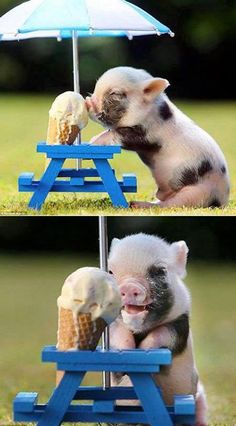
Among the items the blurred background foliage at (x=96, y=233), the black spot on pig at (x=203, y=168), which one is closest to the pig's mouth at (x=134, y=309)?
the black spot on pig at (x=203, y=168)

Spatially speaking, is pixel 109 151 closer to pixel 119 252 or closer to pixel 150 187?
pixel 119 252

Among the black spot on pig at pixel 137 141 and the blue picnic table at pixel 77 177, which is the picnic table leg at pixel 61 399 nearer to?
the blue picnic table at pixel 77 177

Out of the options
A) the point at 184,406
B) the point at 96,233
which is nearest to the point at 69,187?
the point at 184,406

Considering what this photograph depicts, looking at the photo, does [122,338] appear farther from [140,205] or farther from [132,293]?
[140,205]

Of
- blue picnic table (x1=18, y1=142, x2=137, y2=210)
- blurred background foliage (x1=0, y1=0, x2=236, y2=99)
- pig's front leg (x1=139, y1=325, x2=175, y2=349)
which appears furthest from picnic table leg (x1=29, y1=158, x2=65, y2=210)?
blurred background foliage (x1=0, y1=0, x2=236, y2=99)

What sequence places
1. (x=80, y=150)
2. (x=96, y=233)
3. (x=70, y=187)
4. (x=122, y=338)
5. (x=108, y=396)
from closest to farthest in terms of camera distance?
1. (x=108, y=396)
2. (x=122, y=338)
3. (x=80, y=150)
4. (x=70, y=187)
5. (x=96, y=233)
